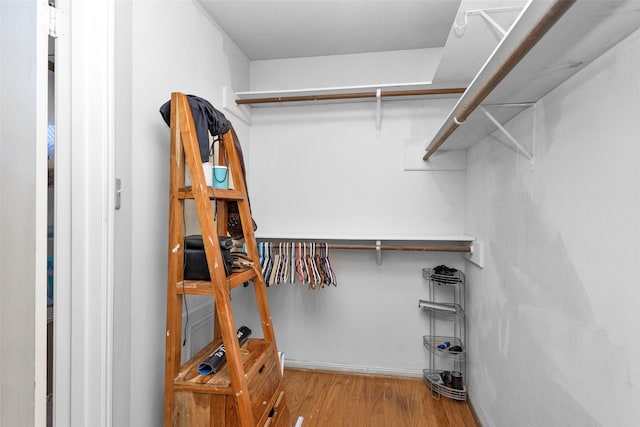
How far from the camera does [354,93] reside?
7.39 feet

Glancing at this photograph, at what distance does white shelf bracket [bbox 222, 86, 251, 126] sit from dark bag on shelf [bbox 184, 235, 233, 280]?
3.82 ft

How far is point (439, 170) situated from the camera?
2.39 m

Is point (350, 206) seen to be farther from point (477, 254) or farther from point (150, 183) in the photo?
point (150, 183)

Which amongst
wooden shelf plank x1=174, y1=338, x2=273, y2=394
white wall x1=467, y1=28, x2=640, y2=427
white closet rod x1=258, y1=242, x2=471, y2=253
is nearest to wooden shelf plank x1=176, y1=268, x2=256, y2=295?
wooden shelf plank x1=174, y1=338, x2=273, y2=394

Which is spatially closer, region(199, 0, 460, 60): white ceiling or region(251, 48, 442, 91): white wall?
region(199, 0, 460, 60): white ceiling

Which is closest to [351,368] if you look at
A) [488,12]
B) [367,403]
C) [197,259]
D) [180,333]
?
[367,403]

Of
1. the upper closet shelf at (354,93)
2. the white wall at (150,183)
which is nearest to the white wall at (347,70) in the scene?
the upper closet shelf at (354,93)

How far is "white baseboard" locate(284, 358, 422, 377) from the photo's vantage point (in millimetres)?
2389

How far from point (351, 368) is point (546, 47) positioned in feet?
7.60

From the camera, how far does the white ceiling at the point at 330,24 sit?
1.87m

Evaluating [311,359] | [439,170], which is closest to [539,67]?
[439,170]

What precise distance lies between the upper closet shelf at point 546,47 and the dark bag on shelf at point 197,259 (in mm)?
1103

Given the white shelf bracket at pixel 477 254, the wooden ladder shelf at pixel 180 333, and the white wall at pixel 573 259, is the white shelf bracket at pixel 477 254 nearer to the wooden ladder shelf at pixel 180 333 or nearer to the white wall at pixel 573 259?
the white wall at pixel 573 259

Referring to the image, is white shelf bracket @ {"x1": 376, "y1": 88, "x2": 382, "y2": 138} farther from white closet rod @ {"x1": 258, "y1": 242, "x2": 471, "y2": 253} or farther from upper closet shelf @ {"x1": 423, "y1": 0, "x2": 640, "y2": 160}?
upper closet shelf @ {"x1": 423, "y1": 0, "x2": 640, "y2": 160}
